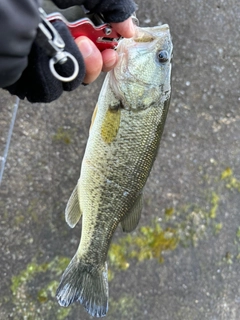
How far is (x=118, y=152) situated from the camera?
1.73 m

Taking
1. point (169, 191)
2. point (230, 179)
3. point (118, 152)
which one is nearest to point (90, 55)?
point (118, 152)

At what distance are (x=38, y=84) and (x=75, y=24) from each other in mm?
226

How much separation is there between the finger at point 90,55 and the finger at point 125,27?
10 centimetres

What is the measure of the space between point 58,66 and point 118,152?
64cm

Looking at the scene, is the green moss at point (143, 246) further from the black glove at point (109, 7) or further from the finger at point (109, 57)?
the black glove at point (109, 7)

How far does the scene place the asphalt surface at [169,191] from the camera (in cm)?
229

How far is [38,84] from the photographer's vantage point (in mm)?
1216

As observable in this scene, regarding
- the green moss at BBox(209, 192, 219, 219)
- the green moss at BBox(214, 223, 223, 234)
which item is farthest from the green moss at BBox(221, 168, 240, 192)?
the green moss at BBox(214, 223, 223, 234)

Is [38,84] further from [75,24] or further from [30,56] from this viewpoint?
[75,24]

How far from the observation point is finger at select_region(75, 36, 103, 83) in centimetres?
128

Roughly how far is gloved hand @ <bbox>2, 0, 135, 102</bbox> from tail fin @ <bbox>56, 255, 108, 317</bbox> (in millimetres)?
959

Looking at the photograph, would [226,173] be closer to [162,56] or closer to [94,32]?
[162,56]

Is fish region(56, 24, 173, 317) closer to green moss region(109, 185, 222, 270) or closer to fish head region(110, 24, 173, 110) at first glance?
fish head region(110, 24, 173, 110)

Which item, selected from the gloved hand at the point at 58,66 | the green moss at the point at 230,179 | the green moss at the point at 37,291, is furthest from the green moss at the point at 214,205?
the gloved hand at the point at 58,66
